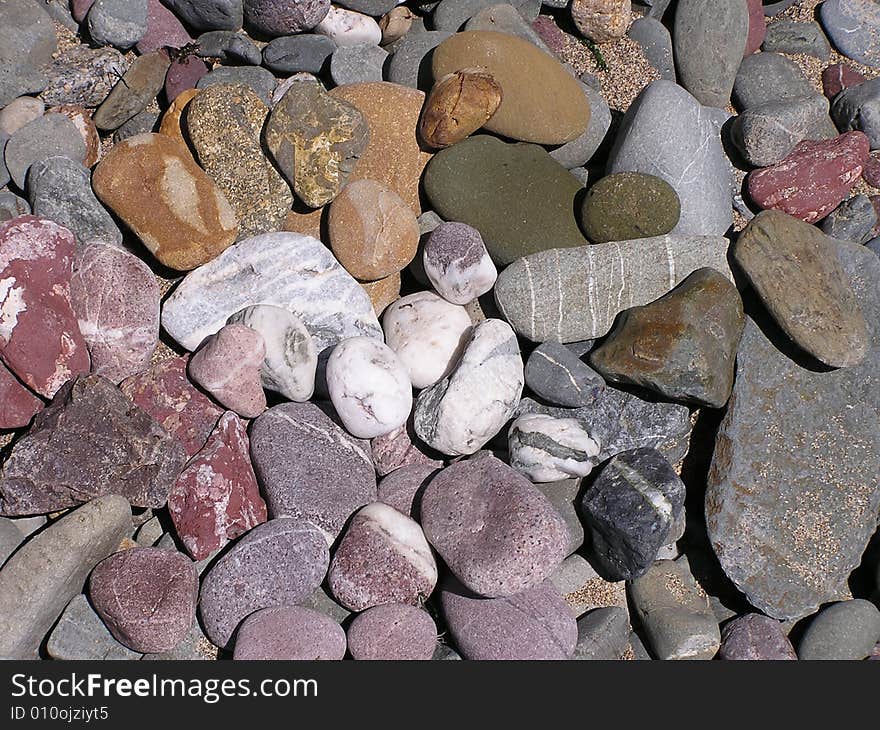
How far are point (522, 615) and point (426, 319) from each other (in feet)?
3.80

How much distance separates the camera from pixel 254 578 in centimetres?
274

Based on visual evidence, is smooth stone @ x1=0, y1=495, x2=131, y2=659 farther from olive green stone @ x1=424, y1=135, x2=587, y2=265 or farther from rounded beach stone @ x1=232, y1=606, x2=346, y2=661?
olive green stone @ x1=424, y1=135, x2=587, y2=265

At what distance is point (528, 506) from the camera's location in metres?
2.76

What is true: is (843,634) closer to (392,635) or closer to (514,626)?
(514,626)

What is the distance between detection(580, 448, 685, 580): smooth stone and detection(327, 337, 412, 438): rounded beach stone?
2.53 ft

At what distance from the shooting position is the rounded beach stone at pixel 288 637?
2.61 metres

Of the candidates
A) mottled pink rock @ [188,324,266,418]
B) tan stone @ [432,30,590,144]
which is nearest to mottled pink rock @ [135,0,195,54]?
tan stone @ [432,30,590,144]

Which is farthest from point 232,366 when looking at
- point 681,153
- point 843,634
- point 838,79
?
point 838,79

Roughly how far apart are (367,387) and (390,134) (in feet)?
3.72

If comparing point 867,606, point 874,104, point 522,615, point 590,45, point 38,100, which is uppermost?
point 38,100

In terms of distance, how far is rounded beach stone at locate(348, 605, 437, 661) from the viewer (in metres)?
2.68

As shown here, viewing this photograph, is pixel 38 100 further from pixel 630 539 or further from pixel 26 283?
pixel 630 539

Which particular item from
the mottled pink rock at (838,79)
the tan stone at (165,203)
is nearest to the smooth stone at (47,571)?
the tan stone at (165,203)

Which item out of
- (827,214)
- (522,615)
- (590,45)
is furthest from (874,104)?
(522,615)
